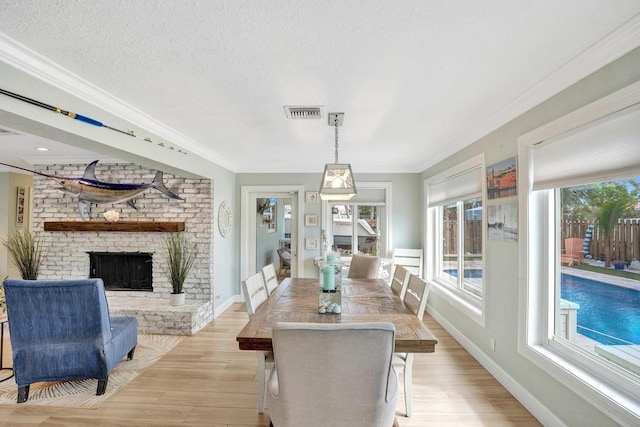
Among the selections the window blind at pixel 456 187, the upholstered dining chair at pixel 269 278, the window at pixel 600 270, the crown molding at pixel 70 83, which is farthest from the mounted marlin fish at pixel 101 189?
the window at pixel 600 270

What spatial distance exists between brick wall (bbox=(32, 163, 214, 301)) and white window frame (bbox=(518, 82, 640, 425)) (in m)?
3.71

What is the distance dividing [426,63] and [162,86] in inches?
68.8

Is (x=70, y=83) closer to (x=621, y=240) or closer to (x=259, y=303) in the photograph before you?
(x=259, y=303)

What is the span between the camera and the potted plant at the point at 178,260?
3.97m

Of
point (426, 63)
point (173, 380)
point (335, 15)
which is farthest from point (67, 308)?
point (426, 63)

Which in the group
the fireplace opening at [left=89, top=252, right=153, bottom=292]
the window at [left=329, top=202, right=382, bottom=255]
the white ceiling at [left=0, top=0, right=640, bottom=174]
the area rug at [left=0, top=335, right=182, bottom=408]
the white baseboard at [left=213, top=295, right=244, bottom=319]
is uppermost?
the white ceiling at [left=0, top=0, right=640, bottom=174]

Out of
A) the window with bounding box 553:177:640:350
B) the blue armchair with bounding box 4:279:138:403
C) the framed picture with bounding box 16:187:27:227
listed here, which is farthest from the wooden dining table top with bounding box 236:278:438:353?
the framed picture with bounding box 16:187:27:227

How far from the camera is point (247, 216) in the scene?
519 centimetres

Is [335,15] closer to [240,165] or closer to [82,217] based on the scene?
[240,165]

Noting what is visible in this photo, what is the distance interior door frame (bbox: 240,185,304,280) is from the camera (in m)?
Result: 5.13

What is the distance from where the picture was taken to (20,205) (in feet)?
18.0

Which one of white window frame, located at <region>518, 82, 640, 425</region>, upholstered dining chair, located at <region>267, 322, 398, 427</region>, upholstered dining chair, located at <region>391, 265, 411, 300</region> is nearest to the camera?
upholstered dining chair, located at <region>267, 322, 398, 427</region>

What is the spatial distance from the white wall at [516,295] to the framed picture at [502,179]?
71 millimetres

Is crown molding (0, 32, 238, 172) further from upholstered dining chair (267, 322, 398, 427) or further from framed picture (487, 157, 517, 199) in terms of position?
framed picture (487, 157, 517, 199)
